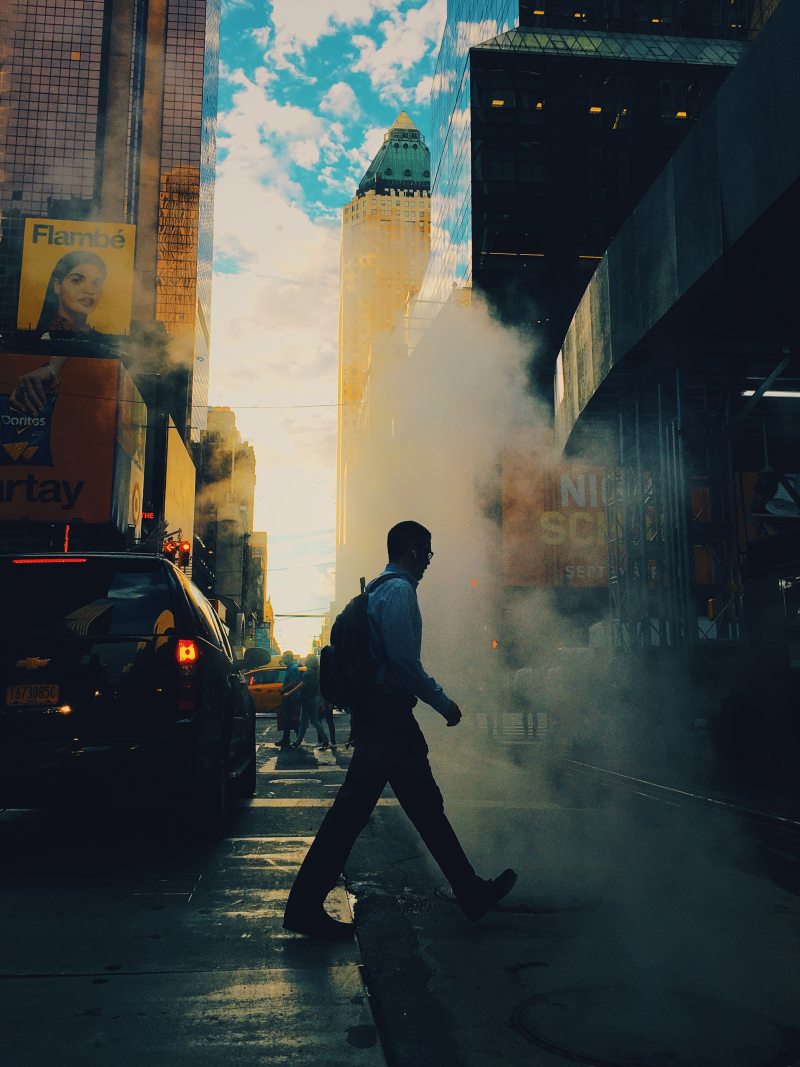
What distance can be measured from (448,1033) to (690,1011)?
2.17 feet

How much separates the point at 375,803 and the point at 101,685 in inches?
66.5

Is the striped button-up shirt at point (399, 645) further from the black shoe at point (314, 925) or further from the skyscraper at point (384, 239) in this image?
the skyscraper at point (384, 239)

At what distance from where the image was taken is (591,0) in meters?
44.3

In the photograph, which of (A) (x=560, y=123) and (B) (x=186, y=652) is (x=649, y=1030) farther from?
(A) (x=560, y=123)

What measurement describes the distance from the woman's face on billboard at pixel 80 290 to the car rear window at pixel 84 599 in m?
31.2

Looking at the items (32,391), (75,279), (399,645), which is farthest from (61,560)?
(75,279)

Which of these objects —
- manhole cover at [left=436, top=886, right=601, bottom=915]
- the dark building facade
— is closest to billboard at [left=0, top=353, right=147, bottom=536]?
the dark building facade

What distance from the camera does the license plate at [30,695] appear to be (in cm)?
405

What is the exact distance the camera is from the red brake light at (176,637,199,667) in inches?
168

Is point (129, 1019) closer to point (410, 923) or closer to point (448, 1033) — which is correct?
point (448, 1033)

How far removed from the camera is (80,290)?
33.0 metres

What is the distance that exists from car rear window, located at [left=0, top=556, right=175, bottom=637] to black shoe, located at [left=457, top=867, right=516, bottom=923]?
1.97 meters

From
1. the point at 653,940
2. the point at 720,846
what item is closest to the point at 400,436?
the point at 720,846

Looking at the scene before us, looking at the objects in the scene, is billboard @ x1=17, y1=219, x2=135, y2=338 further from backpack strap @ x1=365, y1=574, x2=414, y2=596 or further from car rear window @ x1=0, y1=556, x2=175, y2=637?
backpack strap @ x1=365, y1=574, x2=414, y2=596
